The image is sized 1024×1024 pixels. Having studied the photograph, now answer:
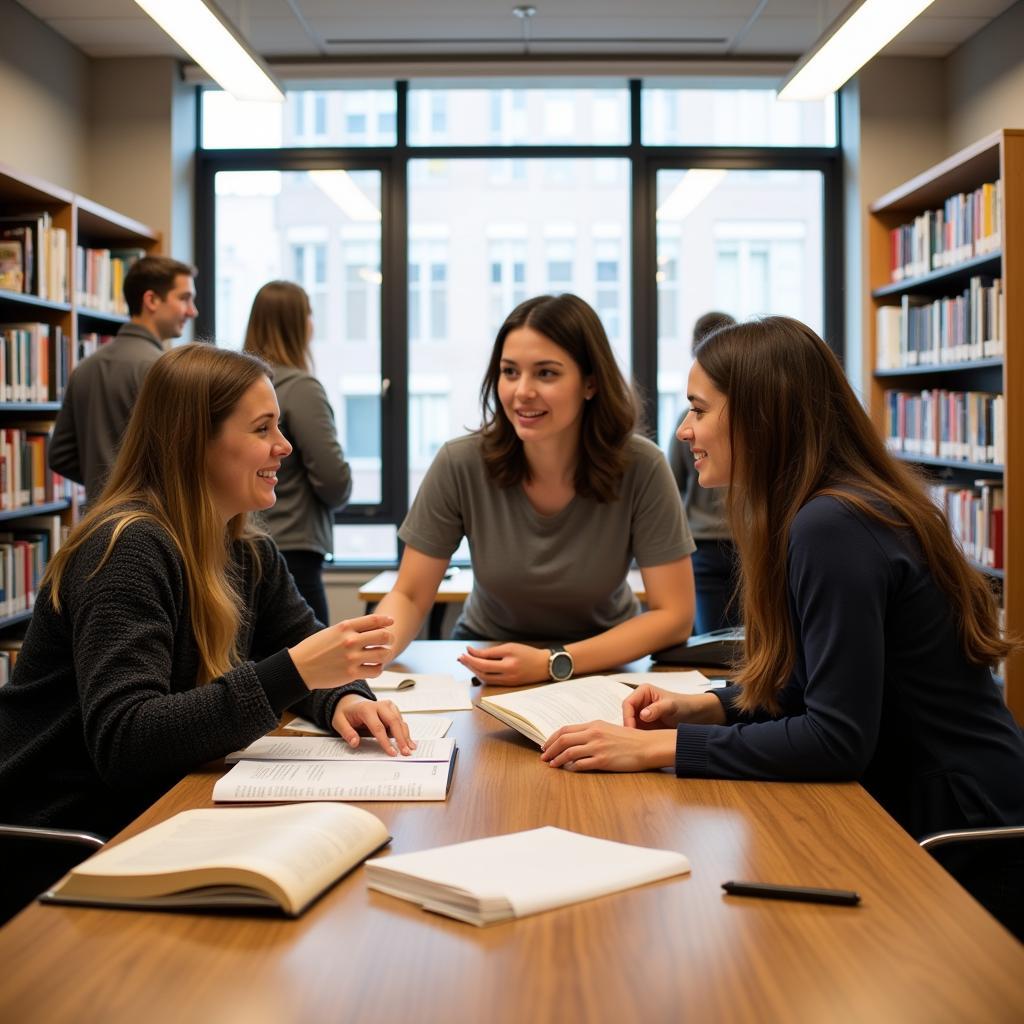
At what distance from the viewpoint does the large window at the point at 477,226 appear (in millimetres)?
5754

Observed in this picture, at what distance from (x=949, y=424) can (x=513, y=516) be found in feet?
9.21

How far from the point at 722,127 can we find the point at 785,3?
0.94 m

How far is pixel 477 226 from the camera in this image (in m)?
5.84

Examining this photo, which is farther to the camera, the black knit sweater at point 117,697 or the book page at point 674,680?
the book page at point 674,680

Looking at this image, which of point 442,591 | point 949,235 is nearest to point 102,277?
point 442,591

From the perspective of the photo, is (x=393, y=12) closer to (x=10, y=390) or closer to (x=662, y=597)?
(x=10, y=390)

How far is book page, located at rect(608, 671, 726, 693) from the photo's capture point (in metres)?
1.94

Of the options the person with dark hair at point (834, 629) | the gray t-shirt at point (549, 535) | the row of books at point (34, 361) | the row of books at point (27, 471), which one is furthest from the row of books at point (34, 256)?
the person with dark hair at point (834, 629)

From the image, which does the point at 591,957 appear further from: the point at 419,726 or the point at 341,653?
the point at 419,726

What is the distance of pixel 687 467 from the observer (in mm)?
4273

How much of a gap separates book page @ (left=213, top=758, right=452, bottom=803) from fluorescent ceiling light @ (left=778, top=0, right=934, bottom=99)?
292 cm

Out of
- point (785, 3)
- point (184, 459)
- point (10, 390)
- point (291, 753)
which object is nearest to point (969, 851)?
point (291, 753)

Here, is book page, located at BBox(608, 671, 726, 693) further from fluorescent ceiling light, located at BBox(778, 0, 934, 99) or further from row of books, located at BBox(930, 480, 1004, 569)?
fluorescent ceiling light, located at BBox(778, 0, 934, 99)

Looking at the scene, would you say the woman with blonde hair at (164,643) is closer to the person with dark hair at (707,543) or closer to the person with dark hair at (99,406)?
the person with dark hair at (99,406)
